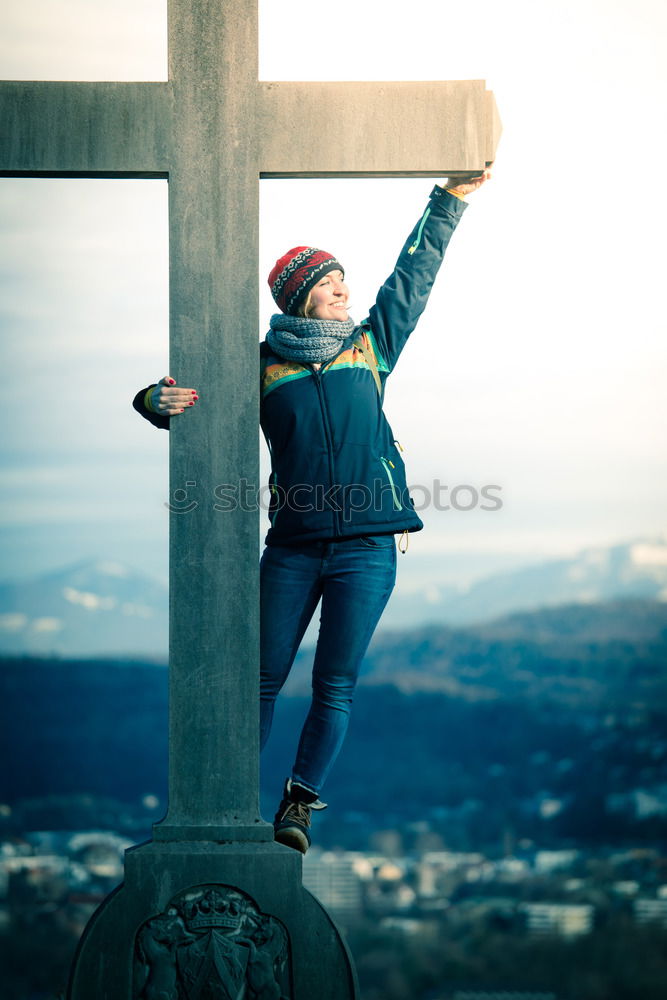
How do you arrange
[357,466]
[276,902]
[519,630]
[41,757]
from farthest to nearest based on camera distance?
[519,630], [41,757], [357,466], [276,902]

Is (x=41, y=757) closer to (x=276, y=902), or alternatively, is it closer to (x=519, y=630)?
(x=519, y=630)

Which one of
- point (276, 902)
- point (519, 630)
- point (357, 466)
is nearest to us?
point (276, 902)

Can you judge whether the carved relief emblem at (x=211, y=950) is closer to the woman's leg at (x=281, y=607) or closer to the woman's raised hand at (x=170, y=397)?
the woman's leg at (x=281, y=607)

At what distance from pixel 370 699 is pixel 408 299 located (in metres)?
22.8

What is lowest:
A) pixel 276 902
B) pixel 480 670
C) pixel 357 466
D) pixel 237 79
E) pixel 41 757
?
pixel 276 902

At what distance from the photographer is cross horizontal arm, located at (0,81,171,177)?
3480 millimetres

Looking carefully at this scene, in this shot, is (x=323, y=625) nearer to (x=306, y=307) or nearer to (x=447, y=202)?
(x=306, y=307)

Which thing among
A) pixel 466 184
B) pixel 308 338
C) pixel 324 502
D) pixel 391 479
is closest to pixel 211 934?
pixel 324 502

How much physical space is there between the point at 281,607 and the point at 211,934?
2.88 feet

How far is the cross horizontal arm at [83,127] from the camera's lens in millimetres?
3480

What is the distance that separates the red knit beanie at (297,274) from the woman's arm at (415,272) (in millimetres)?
172

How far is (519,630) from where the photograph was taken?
25.7 meters

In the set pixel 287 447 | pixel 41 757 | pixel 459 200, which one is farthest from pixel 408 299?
pixel 41 757

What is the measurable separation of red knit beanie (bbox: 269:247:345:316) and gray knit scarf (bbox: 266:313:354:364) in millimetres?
54
